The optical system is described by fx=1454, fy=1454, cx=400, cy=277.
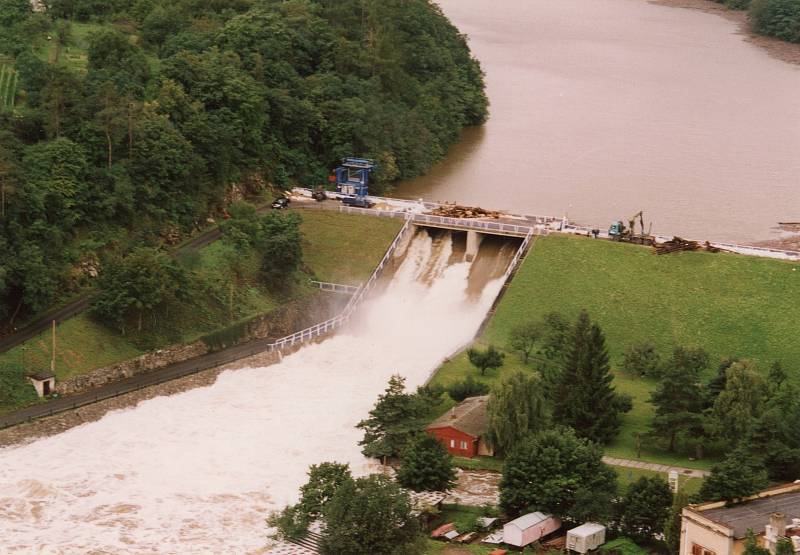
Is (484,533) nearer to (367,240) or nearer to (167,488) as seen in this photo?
(167,488)

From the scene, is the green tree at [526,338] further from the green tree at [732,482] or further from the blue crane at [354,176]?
the blue crane at [354,176]

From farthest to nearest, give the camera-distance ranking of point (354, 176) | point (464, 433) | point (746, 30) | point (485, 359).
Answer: point (746, 30), point (354, 176), point (485, 359), point (464, 433)

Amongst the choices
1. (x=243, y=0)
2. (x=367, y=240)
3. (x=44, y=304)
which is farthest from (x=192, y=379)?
(x=243, y=0)

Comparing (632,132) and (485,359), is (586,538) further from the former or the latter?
(632,132)

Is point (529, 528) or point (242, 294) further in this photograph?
point (242, 294)

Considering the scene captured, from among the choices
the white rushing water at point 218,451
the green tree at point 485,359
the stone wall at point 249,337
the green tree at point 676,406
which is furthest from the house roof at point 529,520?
the stone wall at point 249,337

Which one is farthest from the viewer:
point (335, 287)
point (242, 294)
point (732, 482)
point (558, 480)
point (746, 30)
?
point (746, 30)

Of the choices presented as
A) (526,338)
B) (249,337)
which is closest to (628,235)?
(526,338)
